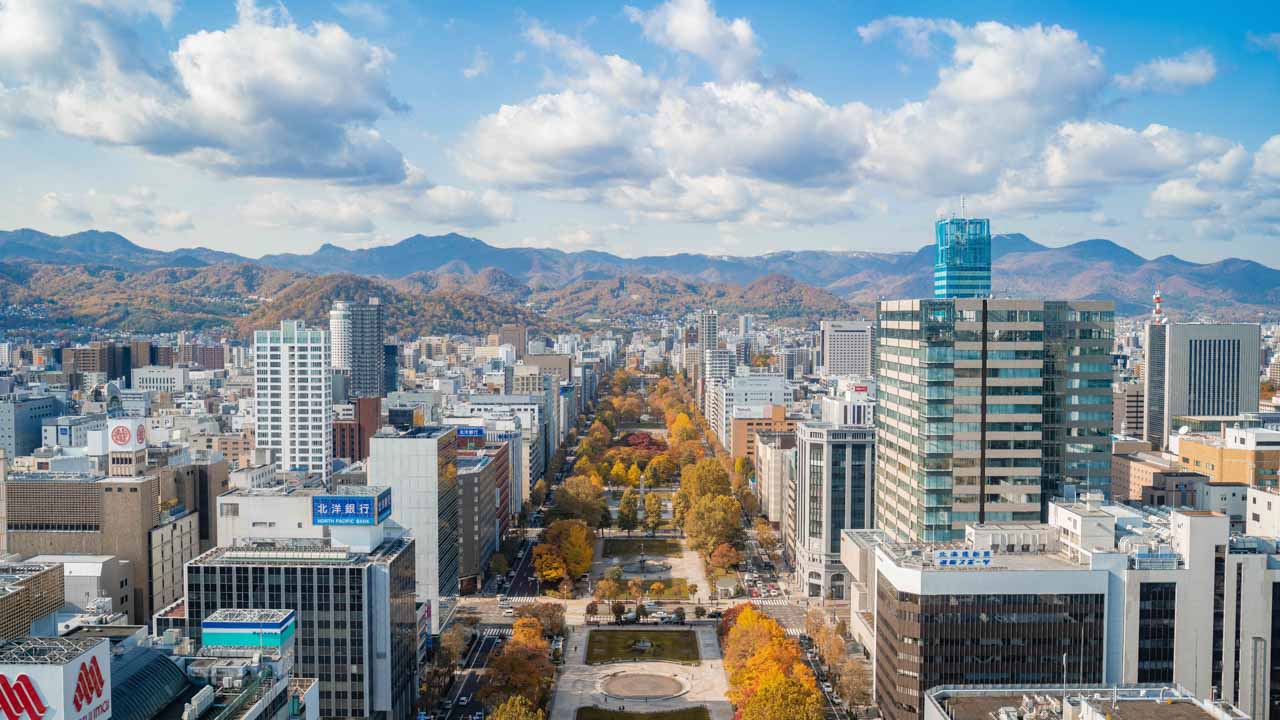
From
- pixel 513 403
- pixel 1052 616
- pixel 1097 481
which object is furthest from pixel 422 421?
pixel 1052 616

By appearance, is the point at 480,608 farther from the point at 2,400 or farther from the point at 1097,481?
the point at 2,400

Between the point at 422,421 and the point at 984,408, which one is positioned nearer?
the point at 984,408

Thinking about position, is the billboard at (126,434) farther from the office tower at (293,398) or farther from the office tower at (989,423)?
the office tower at (989,423)

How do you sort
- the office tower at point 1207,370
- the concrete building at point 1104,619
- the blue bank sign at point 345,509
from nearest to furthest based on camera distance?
the concrete building at point 1104,619
the blue bank sign at point 345,509
the office tower at point 1207,370

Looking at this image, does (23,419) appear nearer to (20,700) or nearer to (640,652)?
(640,652)

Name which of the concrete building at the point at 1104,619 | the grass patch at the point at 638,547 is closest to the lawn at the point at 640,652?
the grass patch at the point at 638,547

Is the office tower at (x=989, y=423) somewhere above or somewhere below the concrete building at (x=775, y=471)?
above

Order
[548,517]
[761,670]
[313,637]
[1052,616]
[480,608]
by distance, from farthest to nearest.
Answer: [548,517] < [480,608] < [761,670] < [313,637] < [1052,616]
